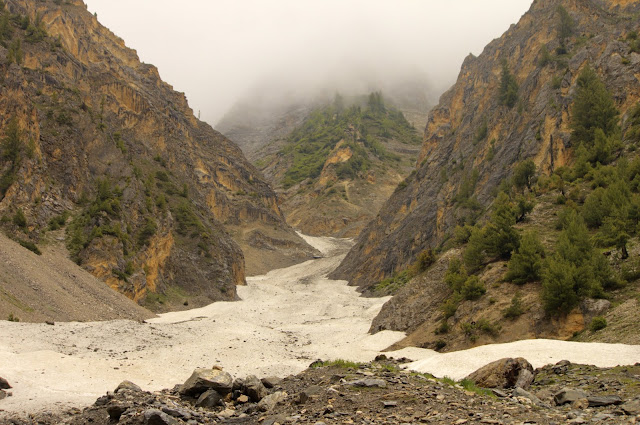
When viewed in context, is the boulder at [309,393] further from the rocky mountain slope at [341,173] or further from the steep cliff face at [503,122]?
the rocky mountain slope at [341,173]

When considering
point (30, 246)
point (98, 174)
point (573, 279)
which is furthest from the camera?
point (98, 174)

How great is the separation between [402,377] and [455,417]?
4466mm

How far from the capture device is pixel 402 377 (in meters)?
13.2

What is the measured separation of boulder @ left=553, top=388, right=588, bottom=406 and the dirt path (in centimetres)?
1080

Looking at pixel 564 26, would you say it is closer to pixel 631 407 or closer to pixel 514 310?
pixel 514 310

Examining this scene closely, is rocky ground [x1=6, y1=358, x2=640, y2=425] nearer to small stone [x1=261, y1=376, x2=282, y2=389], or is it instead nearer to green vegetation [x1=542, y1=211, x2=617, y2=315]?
small stone [x1=261, y1=376, x2=282, y2=389]

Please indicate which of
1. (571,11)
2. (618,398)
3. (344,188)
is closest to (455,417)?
(618,398)

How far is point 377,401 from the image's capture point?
34.3ft

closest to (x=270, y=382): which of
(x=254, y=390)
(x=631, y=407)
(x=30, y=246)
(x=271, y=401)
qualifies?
(x=254, y=390)

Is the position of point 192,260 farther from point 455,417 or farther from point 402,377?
point 455,417

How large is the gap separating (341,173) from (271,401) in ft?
444

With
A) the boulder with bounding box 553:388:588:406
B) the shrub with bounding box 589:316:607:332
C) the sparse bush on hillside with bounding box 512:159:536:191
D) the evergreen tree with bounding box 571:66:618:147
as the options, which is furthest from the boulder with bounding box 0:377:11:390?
the evergreen tree with bounding box 571:66:618:147

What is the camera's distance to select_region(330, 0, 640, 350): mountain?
20578mm

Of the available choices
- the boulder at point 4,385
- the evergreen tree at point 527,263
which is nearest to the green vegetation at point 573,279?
the evergreen tree at point 527,263
